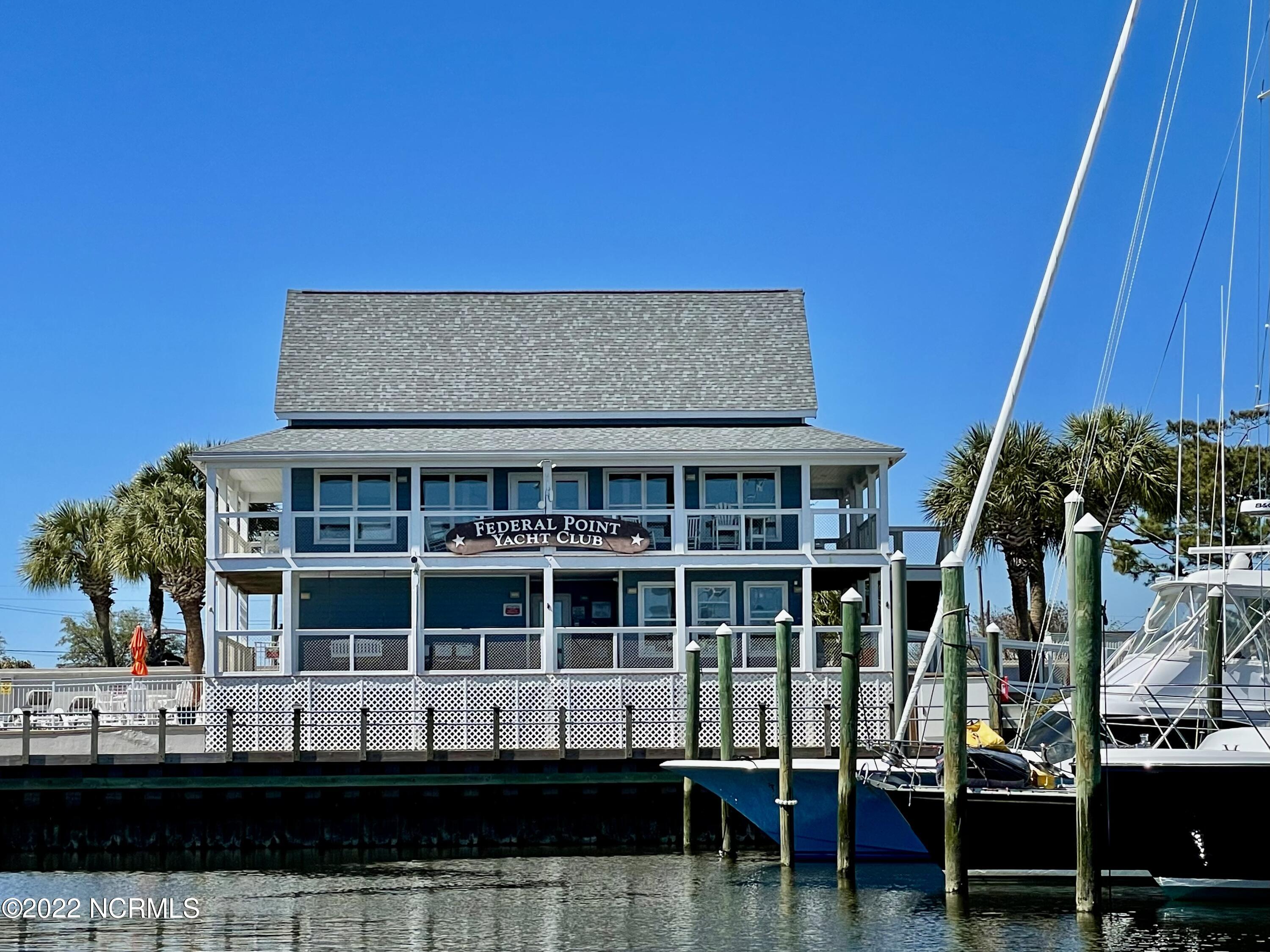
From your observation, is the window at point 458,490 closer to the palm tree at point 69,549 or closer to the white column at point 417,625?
the white column at point 417,625

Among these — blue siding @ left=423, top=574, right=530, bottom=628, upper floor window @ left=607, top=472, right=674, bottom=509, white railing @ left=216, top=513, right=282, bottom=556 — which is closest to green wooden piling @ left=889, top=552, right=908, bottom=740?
upper floor window @ left=607, top=472, right=674, bottom=509

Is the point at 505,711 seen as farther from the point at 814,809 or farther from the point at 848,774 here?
the point at 848,774

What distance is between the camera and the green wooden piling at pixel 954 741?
2275 cm

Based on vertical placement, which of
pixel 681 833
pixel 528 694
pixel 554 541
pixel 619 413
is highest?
pixel 619 413

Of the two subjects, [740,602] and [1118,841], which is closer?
[1118,841]

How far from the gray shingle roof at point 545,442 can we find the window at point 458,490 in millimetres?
762

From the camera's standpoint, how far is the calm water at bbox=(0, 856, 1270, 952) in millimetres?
21109

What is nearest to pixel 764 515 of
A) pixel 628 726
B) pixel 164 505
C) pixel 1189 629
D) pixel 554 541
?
pixel 554 541

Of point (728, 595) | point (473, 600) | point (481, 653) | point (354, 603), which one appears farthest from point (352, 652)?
point (728, 595)

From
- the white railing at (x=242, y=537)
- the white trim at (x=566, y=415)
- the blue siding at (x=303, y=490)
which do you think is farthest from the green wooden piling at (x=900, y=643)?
the blue siding at (x=303, y=490)

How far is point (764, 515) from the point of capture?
120ft

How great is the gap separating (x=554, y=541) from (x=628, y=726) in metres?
5.69

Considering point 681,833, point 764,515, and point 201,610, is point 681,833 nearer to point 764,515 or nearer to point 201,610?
point 764,515

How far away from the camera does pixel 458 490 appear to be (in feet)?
122
